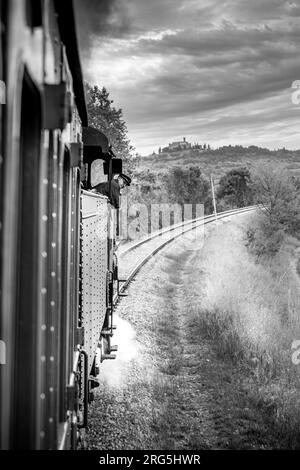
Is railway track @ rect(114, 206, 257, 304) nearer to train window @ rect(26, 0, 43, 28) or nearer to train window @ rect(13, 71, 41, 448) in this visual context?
train window @ rect(13, 71, 41, 448)

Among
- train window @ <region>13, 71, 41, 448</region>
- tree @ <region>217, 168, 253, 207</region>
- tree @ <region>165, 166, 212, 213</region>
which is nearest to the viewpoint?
train window @ <region>13, 71, 41, 448</region>

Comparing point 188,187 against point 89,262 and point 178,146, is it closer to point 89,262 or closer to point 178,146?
point 89,262

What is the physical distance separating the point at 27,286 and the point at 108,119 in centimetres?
3088

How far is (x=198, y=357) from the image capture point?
786cm

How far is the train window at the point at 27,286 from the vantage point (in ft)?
5.34

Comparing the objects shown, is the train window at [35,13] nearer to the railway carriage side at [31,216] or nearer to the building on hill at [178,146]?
the railway carriage side at [31,216]

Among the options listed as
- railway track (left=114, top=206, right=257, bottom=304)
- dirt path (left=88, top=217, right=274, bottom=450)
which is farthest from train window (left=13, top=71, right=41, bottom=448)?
railway track (left=114, top=206, right=257, bottom=304)

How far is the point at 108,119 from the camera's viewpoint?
31016 mm

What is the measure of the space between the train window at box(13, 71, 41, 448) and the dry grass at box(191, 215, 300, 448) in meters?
4.58

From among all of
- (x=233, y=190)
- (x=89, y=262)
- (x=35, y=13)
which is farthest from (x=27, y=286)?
(x=233, y=190)

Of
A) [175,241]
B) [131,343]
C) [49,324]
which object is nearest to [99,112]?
[175,241]

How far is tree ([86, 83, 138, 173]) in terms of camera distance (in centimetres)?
3039

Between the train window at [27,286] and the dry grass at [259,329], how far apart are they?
15.0ft
